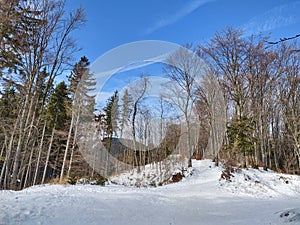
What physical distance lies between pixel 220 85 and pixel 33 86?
1079cm

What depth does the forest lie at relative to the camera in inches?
297

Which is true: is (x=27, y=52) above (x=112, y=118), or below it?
above

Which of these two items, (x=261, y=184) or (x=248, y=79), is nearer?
(x=261, y=184)

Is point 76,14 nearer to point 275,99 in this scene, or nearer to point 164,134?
point 164,134

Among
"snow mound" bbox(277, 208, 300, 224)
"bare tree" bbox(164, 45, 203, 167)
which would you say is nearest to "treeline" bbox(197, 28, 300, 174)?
"bare tree" bbox(164, 45, 203, 167)

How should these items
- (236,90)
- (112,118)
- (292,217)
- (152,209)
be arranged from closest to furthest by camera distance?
(292,217), (152,209), (236,90), (112,118)

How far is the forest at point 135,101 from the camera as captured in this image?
7555 millimetres

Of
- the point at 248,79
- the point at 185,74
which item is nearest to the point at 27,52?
the point at 185,74

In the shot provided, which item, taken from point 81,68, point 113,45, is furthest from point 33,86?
point 81,68

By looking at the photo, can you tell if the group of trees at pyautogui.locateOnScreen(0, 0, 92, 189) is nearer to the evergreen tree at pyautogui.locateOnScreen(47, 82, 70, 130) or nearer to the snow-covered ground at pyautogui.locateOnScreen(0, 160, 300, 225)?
the snow-covered ground at pyautogui.locateOnScreen(0, 160, 300, 225)

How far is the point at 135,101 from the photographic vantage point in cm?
1733

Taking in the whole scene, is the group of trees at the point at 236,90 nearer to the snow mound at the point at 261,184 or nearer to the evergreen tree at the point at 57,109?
the snow mound at the point at 261,184

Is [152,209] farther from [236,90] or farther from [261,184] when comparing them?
[236,90]

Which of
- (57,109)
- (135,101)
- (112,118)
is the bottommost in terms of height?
(112,118)
